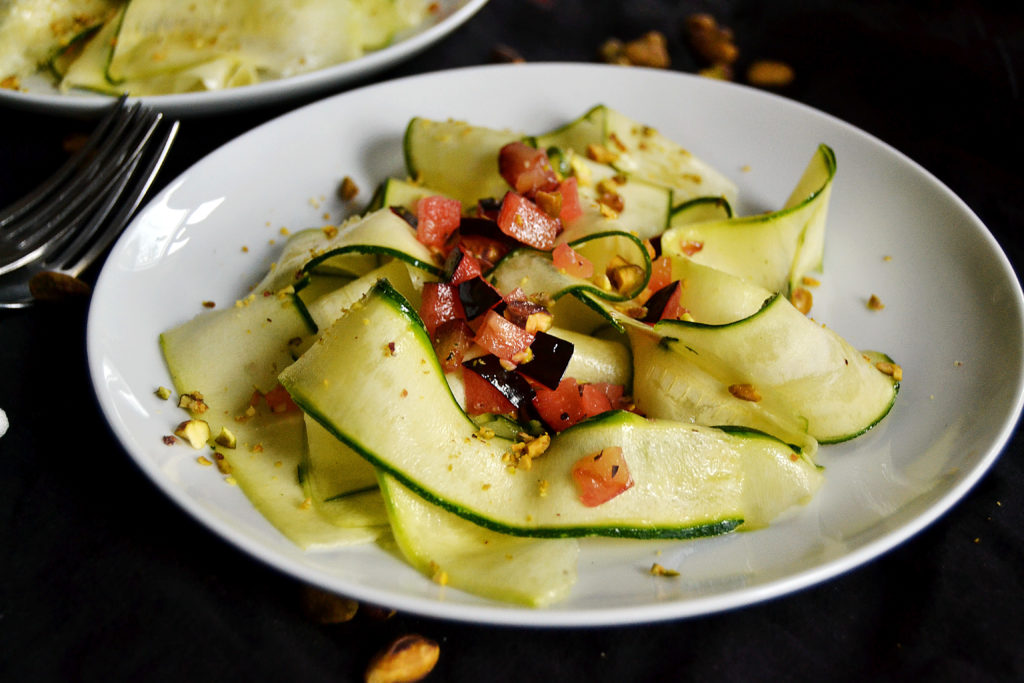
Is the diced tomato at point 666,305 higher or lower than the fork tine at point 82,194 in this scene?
higher

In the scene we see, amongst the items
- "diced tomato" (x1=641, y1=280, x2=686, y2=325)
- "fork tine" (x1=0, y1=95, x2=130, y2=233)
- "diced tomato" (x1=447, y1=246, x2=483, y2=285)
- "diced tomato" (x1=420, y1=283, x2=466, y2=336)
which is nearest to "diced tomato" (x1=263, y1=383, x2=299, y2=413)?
"diced tomato" (x1=420, y1=283, x2=466, y2=336)

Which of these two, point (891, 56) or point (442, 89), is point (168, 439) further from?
point (891, 56)

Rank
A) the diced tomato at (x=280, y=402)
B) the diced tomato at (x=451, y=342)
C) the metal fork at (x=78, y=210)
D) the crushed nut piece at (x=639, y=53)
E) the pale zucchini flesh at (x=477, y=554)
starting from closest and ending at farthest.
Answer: the pale zucchini flesh at (x=477, y=554)
the diced tomato at (x=451, y=342)
the diced tomato at (x=280, y=402)
the metal fork at (x=78, y=210)
the crushed nut piece at (x=639, y=53)

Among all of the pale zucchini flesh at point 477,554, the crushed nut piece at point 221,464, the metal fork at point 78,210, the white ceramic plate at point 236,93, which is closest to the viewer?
the pale zucchini flesh at point 477,554

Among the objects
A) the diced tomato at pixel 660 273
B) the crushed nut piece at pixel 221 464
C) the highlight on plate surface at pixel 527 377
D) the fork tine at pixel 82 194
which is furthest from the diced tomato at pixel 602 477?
the fork tine at pixel 82 194

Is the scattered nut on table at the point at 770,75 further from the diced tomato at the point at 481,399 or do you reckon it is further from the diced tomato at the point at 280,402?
the diced tomato at the point at 280,402

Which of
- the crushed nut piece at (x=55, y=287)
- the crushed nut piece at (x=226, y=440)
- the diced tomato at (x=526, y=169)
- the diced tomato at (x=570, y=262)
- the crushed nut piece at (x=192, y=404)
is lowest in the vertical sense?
the crushed nut piece at (x=55, y=287)

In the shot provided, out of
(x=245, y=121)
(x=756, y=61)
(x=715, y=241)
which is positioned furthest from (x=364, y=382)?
(x=756, y=61)

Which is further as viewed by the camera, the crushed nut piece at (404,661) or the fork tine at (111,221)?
the fork tine at (111,221)
